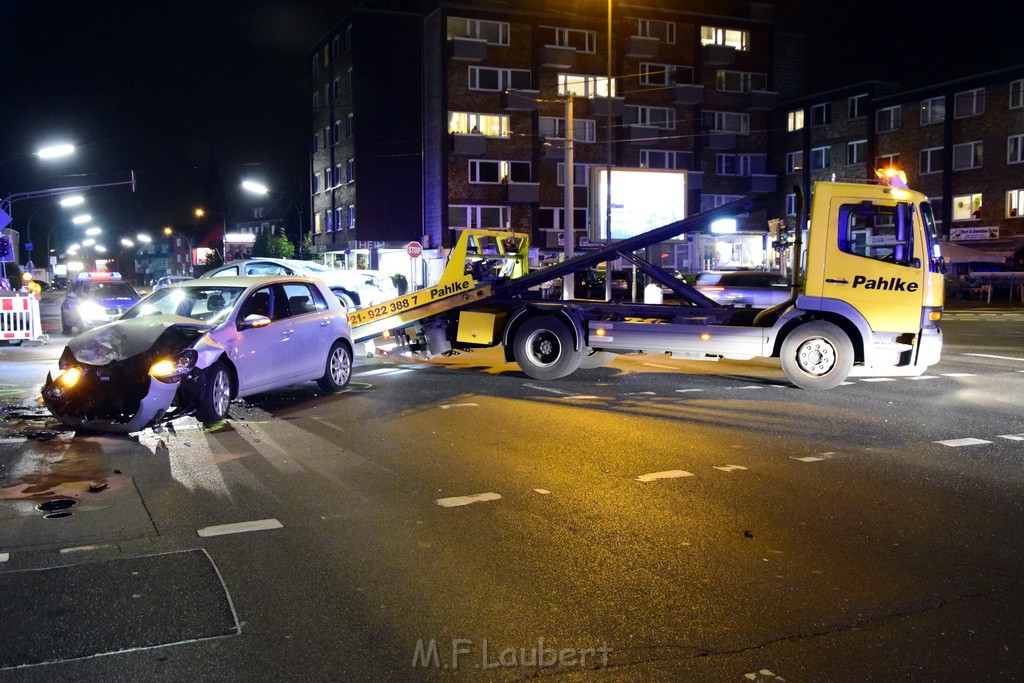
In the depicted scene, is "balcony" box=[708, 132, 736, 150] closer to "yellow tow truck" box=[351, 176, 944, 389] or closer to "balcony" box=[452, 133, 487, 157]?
"balcony" box=[452, 133, 487, 157]

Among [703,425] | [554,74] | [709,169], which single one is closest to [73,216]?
[554,74]

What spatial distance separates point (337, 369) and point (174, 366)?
3443 millimetres

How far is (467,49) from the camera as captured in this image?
168 ft

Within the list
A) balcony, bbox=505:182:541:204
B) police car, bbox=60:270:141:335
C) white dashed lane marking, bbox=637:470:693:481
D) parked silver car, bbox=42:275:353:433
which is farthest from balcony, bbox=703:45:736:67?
white dashed lane marking, bbox=637:470:693:481

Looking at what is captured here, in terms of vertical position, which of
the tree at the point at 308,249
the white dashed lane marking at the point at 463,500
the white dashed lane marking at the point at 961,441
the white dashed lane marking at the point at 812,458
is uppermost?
the tree at the point at 308,249

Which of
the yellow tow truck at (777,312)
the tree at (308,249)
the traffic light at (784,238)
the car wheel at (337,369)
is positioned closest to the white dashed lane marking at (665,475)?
the yellow tow truck at (777,312)

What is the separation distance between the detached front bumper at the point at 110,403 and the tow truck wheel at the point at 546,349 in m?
6.14

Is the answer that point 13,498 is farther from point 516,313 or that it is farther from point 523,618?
point 516,313

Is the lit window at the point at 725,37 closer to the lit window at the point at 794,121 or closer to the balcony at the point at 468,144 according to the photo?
the lit window at the point at 794,121

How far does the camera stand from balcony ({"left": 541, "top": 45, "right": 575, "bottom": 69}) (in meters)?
53.1

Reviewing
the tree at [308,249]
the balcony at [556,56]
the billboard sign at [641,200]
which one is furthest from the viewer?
the tree at [308,249]

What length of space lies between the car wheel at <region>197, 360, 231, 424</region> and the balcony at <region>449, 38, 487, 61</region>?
144 ft

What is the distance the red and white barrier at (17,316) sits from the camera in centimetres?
1995

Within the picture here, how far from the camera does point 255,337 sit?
35.5ft
